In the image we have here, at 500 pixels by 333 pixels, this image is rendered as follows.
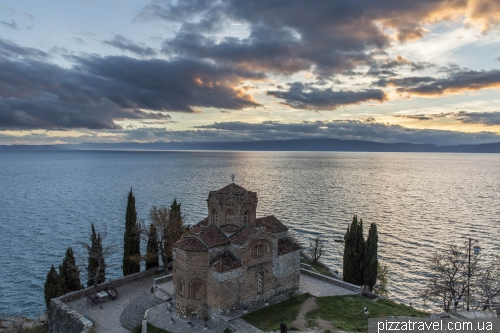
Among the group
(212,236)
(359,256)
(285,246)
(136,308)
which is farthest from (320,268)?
(136,308)

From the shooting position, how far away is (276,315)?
95.0ft

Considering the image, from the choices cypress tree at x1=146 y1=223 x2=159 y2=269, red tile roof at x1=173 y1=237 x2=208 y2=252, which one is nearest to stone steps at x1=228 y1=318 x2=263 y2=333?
red tile roof at x1=173 y1=237 x2=208 y2=252

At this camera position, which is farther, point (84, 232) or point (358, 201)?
point (358, 201)

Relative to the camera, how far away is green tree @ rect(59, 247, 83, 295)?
36312mm

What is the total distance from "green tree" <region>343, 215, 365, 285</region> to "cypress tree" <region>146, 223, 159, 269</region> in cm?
2506

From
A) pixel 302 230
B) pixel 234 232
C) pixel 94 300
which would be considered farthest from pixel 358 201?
pixel 94 300

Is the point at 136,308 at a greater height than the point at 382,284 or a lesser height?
greater

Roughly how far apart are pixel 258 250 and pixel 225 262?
3875 mm

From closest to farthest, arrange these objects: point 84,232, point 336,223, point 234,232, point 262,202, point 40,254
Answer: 1. point 234,232
2. point 40,254
3. point 84,232
4. point 336,223
5. point 262,202

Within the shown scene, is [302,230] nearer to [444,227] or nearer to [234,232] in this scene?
[444,227]

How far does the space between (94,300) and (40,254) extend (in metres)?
28.6

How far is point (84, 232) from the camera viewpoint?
65.0m

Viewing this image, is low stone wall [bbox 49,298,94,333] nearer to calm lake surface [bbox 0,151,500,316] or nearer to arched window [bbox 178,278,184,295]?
arched window [bbox 178,278,184,295]

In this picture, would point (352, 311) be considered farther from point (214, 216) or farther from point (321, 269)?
point (321, 269)
